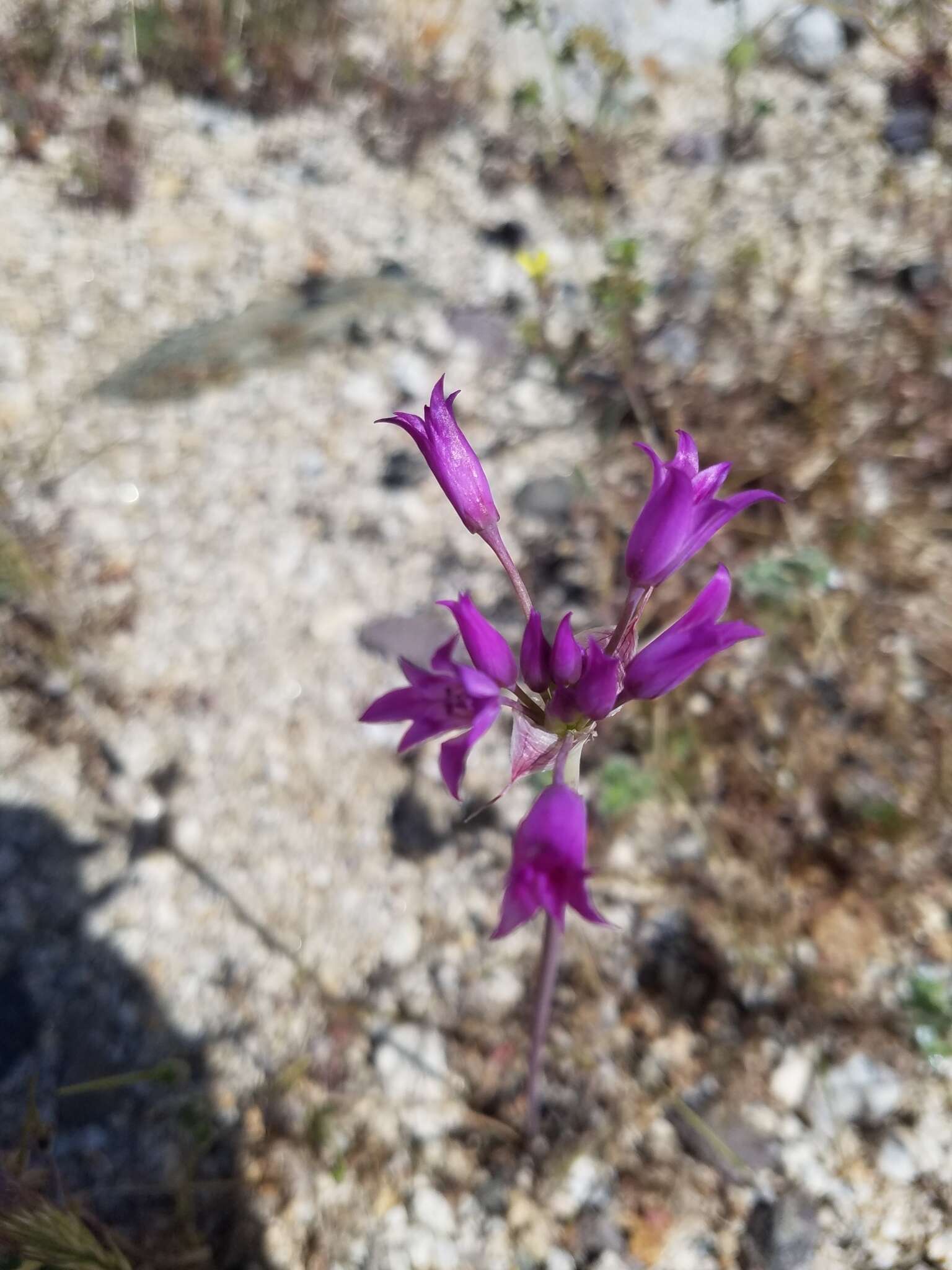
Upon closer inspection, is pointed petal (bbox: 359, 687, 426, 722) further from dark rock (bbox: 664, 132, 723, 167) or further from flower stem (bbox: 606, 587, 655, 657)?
dark rock (bbox: 664, 132, 723, 167)

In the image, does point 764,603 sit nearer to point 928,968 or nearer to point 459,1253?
point 928,968

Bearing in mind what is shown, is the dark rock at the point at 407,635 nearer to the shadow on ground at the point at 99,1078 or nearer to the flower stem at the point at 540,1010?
the shadow on ground at the point at 99,1078

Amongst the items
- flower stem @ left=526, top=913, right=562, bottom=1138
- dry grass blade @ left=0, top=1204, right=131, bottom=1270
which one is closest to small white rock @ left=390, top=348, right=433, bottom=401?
flower stem @ left=526, top=913, right=562, bottom=1138

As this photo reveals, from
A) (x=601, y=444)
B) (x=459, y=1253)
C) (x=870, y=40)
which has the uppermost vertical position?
(x=870, y=40)

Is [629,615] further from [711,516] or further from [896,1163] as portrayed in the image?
[896,1163]

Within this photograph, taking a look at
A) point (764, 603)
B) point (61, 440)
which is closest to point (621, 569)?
point (764, 603)

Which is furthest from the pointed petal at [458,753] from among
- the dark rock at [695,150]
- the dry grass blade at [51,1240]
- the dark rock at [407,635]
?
the dark rock at [695,150]
